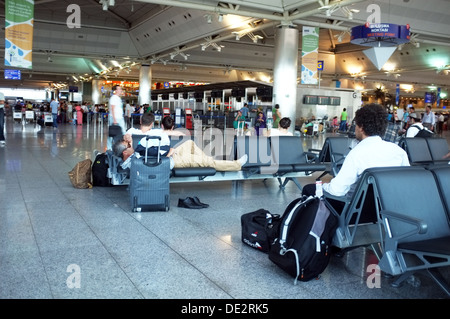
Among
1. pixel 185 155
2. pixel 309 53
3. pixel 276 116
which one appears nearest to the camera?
pixel 185 155

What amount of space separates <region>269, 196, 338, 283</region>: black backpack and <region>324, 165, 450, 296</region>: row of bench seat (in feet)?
0.85

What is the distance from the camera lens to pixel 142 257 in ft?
12.0

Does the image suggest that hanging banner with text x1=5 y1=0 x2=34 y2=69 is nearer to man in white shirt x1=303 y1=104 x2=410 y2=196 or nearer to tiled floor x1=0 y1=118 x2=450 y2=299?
tiled floor x1=0 y1=118 x2=450 y2=299

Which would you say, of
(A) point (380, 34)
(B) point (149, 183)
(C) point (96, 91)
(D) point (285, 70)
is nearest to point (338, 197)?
(B) point (149, 183)

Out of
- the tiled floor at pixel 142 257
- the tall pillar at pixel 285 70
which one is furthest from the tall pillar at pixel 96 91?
the tiled floor at pixel 142 257

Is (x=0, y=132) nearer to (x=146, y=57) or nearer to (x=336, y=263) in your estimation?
(x=336, y=263)

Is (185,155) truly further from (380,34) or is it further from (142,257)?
(380,34)

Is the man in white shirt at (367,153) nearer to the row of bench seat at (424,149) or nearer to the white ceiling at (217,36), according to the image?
the row of bench seat at (424,149)

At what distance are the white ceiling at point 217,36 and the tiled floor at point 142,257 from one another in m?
11.7

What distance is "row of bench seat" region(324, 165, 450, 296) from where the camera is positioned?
275 cm

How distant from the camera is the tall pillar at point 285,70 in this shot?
1819cm

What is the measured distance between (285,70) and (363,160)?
15.5 meters

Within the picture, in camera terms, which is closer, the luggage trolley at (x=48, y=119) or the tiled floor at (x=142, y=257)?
the tiled floor at (x=142, y=257)

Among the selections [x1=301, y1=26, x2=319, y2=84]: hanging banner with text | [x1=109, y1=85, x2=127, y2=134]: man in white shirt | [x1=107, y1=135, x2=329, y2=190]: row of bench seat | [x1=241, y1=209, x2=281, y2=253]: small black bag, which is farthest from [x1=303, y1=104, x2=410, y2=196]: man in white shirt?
[x1=301, y1=26, x2=319, y2=84]: hanging banner with text
